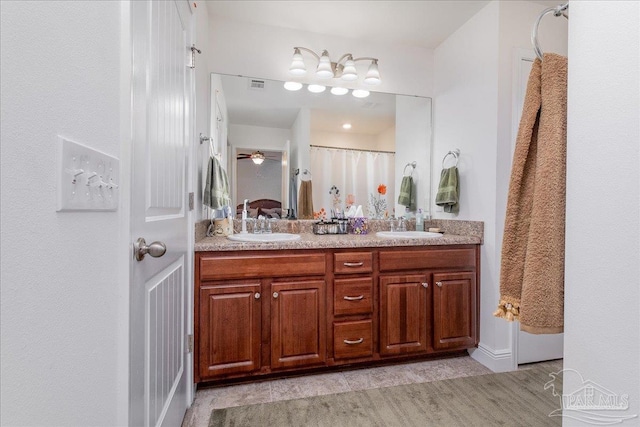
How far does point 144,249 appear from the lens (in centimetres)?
85

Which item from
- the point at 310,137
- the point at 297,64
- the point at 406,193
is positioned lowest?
the point at 406,193

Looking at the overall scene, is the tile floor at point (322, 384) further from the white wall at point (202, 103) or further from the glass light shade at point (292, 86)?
the glass light shade at point (292, 86)

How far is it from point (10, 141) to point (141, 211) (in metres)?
0.50

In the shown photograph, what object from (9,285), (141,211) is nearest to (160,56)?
(141,211)

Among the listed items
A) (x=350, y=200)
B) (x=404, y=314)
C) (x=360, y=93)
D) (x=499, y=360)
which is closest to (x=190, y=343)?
(x=404, y=314)

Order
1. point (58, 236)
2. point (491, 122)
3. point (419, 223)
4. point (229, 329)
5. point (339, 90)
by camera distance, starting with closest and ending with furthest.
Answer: point (58, 236), point (229, 329), point (491, 122), point (339, 90), point (419, 223)

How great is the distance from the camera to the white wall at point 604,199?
0.54m

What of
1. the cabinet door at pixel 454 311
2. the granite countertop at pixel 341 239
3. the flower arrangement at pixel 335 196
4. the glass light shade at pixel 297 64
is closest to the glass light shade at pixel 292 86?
the glass light shade at pixel 297 64

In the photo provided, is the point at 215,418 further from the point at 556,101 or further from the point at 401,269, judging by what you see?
the point at 556,101

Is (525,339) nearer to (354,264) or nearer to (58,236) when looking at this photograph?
(354,264)

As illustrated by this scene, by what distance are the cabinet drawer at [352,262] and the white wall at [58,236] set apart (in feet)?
4.24

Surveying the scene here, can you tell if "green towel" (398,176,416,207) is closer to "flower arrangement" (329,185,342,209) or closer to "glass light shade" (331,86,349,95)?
"flower arrangement" (329,185,342,209)

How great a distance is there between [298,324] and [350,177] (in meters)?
1.32

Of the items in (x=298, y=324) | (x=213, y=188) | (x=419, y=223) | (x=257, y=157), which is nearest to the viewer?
(x=298, y=324)
